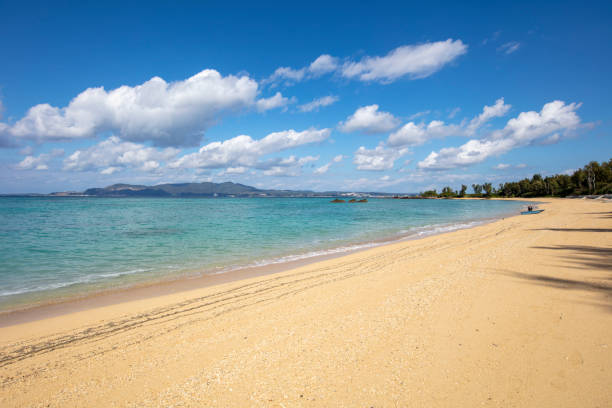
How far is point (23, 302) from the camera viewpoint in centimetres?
823

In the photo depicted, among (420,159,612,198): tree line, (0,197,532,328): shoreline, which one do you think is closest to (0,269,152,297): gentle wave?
(0,197,532,328): shoreline

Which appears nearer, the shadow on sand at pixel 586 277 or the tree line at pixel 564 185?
the shadow on sand at pixel 586 277

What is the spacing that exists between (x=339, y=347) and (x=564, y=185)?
161 meters

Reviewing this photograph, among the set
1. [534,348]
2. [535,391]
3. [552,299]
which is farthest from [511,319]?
[535,391]

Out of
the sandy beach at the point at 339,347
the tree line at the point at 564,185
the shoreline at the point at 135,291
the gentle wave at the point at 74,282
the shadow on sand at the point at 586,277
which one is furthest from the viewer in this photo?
the tree line at the point at 564,185

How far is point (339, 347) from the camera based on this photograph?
434cm

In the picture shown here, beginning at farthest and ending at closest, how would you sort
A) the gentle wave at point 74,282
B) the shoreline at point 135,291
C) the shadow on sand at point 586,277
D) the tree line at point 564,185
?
the tree line at point 564,185 < the gentle wave at point 74,282 < the shoreline at point 135,291 < the shadow on sand at point 586,277

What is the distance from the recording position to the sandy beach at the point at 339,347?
10.8 ft

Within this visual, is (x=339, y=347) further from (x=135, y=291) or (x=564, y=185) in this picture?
(x=564, y=185)

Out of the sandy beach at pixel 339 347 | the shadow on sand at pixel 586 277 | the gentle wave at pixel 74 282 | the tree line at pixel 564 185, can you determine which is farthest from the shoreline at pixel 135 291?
the tree line at pixel 564 185

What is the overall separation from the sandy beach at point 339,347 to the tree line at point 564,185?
12765cm

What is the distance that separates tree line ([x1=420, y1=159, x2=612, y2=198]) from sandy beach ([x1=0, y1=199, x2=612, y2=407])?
127653mm

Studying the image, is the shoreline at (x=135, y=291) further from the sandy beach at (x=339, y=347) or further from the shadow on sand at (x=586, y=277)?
the shadow on sand at (x=586, y=277)

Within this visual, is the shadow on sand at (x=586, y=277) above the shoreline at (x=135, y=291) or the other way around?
above
